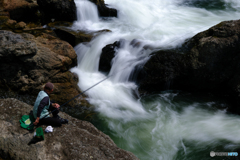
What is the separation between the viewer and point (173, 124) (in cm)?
675

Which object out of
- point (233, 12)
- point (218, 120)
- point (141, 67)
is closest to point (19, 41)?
point (141, 67)

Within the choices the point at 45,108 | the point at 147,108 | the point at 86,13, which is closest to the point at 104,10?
the point at 86,13

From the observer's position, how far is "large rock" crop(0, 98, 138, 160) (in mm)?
3430

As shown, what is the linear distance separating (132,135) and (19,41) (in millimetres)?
4960

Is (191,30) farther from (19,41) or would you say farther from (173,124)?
(19,41)

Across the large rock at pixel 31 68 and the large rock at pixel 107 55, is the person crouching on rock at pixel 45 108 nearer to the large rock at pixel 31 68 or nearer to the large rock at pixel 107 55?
the large rock at pixel 31 68

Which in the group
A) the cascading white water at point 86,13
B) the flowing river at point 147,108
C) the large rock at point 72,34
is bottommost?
the flowing river at point 147,108

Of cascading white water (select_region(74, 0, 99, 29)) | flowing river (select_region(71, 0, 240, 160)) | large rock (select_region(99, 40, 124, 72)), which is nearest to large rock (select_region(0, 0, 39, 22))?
flowing river (select_region(71, 0, 240, 160))

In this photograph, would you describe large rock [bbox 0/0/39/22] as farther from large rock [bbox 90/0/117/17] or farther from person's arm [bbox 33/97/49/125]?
person's arm [bbox 33/97/49/125]

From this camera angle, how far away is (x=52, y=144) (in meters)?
3.60

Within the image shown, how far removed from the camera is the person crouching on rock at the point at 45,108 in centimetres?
374

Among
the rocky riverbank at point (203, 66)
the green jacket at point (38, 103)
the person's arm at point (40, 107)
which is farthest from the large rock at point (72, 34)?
the person's arm at point (40, 107)

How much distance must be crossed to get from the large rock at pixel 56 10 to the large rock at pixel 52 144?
338 inches

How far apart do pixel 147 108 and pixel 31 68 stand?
15.0 feet
